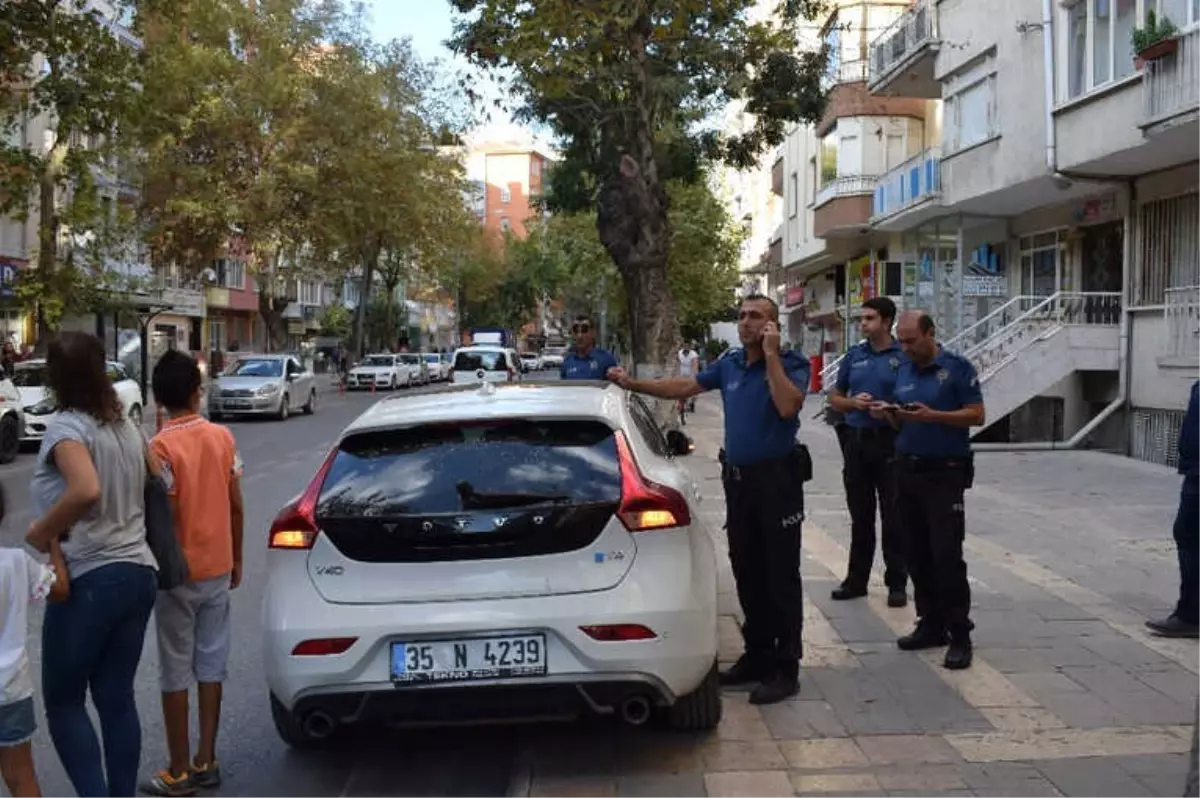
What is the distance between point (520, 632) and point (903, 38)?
2150cm

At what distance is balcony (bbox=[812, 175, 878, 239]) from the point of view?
2836 cm

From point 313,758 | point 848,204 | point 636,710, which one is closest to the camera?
point 636,710

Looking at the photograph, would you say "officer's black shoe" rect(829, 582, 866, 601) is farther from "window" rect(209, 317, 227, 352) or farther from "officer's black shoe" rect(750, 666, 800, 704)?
"window" rect(209, 317, 227, 352)

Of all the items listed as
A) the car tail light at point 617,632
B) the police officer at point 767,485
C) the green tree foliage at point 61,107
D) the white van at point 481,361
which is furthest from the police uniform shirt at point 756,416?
the white van at point 481,361

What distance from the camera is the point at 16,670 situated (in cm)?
329

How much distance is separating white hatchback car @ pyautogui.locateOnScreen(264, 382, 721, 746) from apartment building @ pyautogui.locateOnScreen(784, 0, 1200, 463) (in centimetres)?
1153

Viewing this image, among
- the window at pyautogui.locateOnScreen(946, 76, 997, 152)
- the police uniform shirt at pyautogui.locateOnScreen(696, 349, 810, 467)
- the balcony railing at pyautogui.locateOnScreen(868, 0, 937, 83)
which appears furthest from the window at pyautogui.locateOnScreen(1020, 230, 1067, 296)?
the police uniform shirt at pyautogui.locateOnScreen(696, 349, 810, 467)

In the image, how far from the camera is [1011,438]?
20281 millimetres

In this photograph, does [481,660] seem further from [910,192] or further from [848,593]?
[910,192]

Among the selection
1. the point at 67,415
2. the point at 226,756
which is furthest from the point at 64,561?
the point at 226,756

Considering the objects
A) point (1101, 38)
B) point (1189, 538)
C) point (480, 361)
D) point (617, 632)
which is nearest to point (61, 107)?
point (480, 361)

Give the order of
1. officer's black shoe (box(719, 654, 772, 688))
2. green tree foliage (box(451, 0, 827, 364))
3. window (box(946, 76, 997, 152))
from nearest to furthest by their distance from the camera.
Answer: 1. officer's black shoe (box(719, 654, 772, 688))
2. green tree foliage (box(451, 0, 827, 364))
3. window (box(946, 76, 997, 152))

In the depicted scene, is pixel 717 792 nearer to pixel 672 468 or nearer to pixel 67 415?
pixel 672 468

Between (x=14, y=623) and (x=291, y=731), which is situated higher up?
(x=14, y=623)
